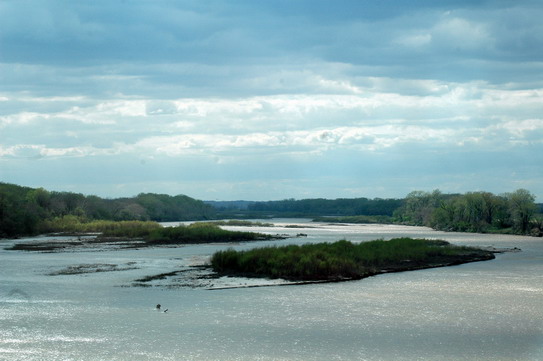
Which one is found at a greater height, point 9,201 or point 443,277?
point 9,201

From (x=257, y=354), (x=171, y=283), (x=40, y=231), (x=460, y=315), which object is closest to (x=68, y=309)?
(x=171, y=283)

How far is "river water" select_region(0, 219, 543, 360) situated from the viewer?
21.8 meters

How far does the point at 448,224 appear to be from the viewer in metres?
125

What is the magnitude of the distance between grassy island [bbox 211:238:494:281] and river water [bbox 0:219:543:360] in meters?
2.00

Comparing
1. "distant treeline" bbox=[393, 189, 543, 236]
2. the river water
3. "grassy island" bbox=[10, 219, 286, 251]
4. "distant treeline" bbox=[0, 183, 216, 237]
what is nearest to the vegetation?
"grassy island" bbox=[10, 219, 286, 251]

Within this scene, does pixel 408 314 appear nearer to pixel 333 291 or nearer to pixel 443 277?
pixel 333 291

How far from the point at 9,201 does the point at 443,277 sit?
60.5 metres

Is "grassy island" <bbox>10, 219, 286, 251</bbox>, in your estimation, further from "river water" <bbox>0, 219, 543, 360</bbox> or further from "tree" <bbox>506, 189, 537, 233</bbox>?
"tree" <bbox>506, 189, 537, 233</bbox>

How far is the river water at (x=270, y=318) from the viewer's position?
71.6ft

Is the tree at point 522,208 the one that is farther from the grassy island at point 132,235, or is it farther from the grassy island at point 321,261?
the grassy island at point 321,261

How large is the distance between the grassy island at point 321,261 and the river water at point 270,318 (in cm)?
200

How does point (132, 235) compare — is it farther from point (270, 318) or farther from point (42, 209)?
point (270, 318)

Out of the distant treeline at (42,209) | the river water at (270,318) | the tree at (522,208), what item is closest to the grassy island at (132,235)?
the distant treeline at (42,209)

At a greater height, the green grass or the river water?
the green grass
